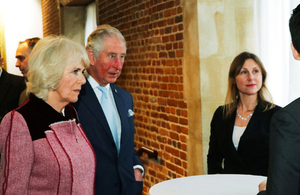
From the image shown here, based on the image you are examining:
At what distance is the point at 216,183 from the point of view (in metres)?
1.80

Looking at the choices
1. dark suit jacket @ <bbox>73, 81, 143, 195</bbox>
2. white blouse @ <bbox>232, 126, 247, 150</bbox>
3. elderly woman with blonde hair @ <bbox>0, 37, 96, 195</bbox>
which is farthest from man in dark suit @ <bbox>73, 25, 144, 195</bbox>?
white blouse @ <bbox>232, 126, 247, 150</bbox>

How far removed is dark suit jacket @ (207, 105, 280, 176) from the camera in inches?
98.4

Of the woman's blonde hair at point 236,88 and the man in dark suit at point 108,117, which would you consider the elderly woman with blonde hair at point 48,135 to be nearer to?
the man in dark suit at point 108,117

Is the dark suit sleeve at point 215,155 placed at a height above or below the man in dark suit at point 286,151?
below

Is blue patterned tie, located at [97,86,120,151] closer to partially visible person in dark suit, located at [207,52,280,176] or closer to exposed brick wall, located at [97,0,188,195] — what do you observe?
partially visible person in dark suit, located at [207,52,280,176]

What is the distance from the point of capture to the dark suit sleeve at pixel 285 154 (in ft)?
3.23

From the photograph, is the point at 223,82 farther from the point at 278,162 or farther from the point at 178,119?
the point at 278,162

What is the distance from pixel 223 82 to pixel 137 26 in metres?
1.78

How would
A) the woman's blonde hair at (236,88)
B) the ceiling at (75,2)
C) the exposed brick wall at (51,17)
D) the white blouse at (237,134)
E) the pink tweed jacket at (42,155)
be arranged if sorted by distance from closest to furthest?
the pink tweed jacket at (42,155), the white blouse at (237,134), the woman's blonde hair at (236,88), the ceiling at (75,2), the exposed brick wall at (51,17)

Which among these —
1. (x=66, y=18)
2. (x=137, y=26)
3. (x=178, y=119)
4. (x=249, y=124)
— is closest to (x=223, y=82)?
(x=178, y=119)

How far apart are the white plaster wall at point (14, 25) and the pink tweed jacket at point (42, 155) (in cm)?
756

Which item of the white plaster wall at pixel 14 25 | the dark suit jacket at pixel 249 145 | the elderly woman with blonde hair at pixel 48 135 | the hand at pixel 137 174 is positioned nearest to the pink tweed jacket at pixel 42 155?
the elderly woman with blonde hair at pixel 48 135

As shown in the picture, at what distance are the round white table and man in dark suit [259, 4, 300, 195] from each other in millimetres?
642

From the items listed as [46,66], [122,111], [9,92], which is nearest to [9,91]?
[9,92]
